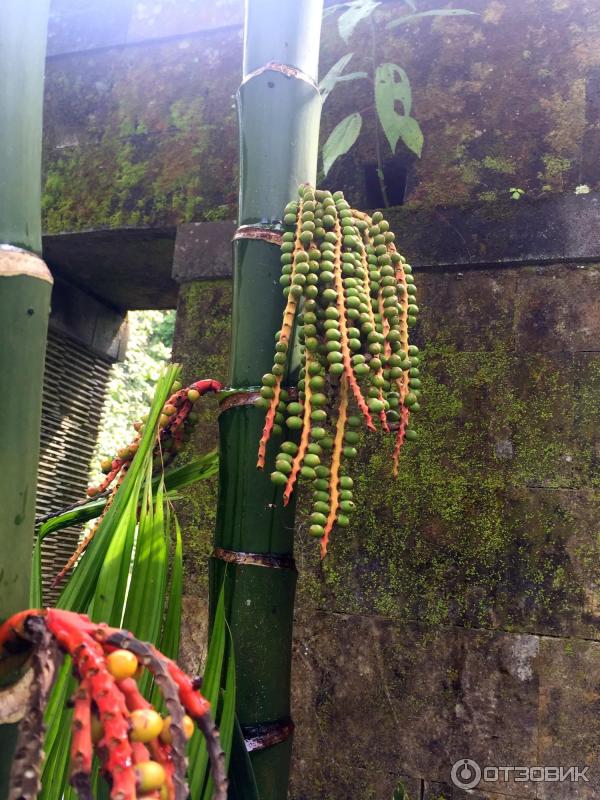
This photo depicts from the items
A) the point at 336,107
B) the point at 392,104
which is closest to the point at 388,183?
the point at 336,107

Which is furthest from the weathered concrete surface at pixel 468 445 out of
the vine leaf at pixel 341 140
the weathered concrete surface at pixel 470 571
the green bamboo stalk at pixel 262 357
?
the green bamboo stalk at pixel 262 357

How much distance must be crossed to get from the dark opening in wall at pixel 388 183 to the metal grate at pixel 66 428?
221 centimetres

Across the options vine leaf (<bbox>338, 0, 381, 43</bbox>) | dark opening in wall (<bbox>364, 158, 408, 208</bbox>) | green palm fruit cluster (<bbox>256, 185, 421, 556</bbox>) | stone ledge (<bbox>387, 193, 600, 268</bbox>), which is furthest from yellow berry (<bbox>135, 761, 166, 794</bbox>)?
dark opening in wall (<bbox>364, 158, 408, 208</bbox>)

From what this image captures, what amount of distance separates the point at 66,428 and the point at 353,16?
10.3 ft

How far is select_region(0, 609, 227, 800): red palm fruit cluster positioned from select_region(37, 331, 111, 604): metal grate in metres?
3.58

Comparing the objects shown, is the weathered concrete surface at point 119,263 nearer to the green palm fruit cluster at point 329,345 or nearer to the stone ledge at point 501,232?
the stone ledge at point 501,232

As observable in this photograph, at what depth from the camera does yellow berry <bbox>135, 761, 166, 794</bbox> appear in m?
0.64

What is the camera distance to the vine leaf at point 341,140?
2227 mm

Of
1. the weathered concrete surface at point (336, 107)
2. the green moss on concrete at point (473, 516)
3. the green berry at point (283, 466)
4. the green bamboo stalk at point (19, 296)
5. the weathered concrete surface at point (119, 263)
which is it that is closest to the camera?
the green bamboo stalk at point (19, 296)

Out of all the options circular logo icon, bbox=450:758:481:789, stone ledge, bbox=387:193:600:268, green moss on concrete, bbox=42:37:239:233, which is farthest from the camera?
green moss on concrete, bbox=42:37:239:233

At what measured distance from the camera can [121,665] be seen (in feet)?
2.29

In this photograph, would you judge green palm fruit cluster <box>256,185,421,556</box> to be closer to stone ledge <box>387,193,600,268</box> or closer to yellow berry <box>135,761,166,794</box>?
yellow berry <box>135,761,166,794</box>

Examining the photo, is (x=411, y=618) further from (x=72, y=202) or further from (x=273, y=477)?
(x=72, y=202)
